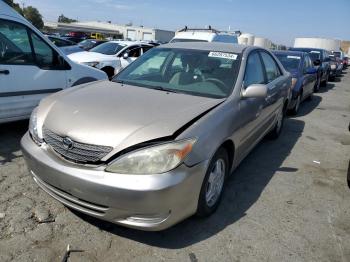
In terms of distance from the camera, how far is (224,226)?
10.7 feet

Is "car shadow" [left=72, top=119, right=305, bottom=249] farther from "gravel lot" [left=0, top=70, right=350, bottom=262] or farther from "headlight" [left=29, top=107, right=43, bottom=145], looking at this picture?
"headlight" [left=29, top=107, right=43, bottom=145]

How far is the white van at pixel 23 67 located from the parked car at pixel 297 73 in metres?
5.40

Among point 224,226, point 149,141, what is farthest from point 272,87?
point 149,141

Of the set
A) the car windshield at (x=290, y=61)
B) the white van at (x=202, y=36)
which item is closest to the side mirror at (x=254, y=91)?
the car windshield at (x=290, y=61)

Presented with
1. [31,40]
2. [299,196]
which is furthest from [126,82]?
[299,196]

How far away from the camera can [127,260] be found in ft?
8.84

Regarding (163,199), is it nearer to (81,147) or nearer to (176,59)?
(81,147)

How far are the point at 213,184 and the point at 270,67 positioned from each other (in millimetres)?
2747

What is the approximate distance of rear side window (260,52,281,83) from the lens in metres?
5.03

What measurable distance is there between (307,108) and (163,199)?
8397 mm

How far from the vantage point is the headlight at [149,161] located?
256cm

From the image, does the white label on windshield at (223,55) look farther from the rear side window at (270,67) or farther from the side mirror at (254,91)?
the rear side window at (270,67)

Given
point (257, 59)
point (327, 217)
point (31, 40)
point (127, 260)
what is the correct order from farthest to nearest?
point (31, 40)
point (257, 59)
point (327, 217)
point (127, 260)

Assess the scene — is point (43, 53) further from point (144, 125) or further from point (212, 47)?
point (144, 125)
